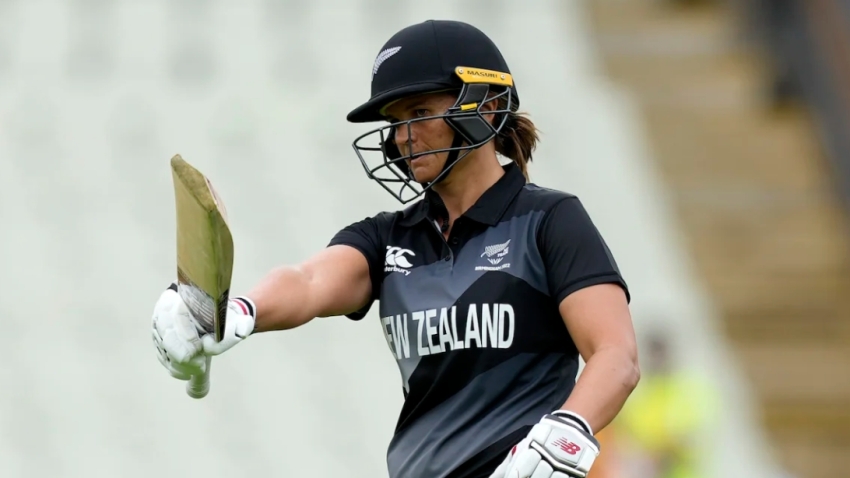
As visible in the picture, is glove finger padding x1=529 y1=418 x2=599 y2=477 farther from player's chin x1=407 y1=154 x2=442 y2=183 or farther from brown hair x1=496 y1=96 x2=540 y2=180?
brown hair x1=496 y1=96 x2=540 y2=180

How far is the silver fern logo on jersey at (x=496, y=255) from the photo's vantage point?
274 cm

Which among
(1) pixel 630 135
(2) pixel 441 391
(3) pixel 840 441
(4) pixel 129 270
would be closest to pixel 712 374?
(3) pixel 840 441

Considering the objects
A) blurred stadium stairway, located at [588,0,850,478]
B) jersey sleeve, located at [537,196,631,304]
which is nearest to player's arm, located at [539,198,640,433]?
jersey sleeve, located at [537,196,631,304]

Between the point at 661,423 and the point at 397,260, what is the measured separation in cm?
505

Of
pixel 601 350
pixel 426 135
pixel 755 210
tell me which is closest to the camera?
pixel 601 350

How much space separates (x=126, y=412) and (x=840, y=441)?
4402 millimetres

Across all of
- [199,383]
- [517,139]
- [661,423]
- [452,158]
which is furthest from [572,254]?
[661,423]

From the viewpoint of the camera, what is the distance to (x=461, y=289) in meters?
2.75

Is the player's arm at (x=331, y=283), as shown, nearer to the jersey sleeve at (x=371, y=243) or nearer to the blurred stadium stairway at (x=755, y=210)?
the jersey sleeve at (x=371, y=243)

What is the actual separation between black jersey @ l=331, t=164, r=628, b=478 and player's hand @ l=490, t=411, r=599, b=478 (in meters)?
0.25

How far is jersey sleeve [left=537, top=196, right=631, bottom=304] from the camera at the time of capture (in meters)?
2.62

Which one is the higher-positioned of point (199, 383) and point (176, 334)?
point (176, 334)

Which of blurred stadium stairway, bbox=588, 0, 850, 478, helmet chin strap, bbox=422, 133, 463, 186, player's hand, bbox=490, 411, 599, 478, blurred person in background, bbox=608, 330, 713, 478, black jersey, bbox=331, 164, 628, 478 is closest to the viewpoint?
player's hand, bbox=490, 411, 599, 478

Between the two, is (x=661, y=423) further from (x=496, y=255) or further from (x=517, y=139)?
(x=496, y=255)
